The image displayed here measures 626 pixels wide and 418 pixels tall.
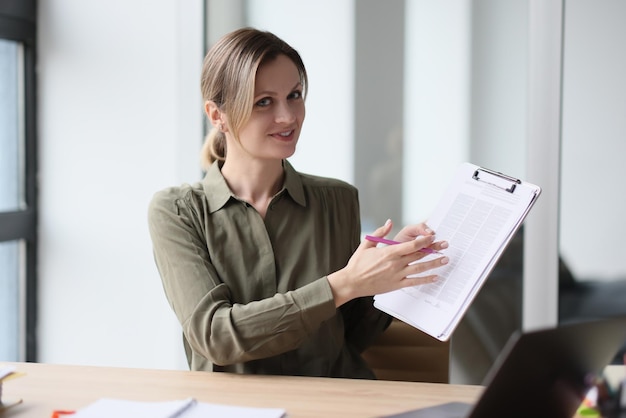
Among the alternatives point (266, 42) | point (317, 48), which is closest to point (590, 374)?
point (266, 42)

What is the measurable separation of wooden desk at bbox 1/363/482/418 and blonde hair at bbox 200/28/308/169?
24.4 inches

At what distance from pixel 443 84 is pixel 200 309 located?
153 centimetres

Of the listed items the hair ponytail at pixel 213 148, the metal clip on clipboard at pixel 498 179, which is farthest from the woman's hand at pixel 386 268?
the hair ponytail at pixel 213 148

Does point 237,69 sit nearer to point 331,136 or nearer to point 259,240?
point 259,240

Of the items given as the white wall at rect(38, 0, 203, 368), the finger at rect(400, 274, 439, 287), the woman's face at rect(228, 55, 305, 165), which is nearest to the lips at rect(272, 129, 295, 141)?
the woman's face at rect(228, 55, 305, 165)

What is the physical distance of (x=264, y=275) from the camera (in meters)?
1.90

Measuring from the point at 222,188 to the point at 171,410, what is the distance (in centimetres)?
69

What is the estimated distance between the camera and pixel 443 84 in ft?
9.48

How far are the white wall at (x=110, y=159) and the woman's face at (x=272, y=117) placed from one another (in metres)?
1.24

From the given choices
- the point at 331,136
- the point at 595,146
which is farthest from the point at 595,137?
the point at 331,136

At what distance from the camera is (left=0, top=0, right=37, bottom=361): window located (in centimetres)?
311

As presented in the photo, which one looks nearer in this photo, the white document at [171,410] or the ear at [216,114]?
the white document at [171,410]

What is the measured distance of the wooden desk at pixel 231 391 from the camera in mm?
1472

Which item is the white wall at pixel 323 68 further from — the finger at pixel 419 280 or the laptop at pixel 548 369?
the laptop at pixel 548 369
